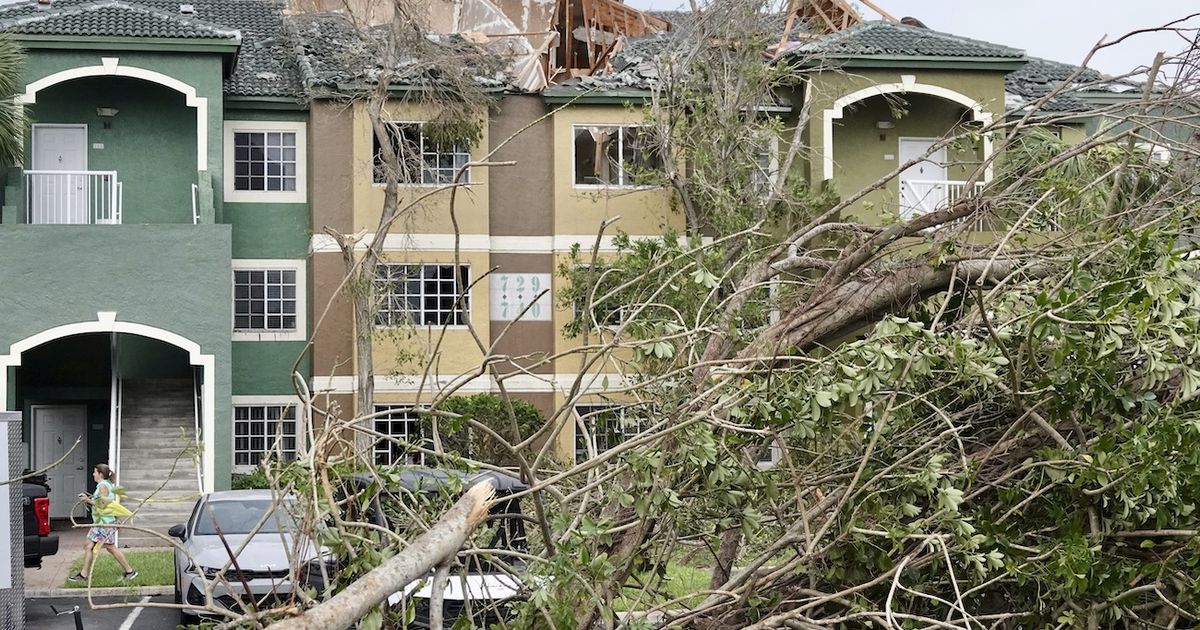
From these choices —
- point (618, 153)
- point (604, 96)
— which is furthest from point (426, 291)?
point (604, 96)

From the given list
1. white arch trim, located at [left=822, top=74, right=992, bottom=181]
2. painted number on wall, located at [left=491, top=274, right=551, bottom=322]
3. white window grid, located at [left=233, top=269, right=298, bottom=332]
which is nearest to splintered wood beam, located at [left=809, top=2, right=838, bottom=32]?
white arch trim, located at [left=822, top=74, right=992, bottom=181]

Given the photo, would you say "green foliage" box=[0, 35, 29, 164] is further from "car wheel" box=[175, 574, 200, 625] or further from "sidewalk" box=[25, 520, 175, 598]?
"car wheel" box=[175, 574, 200, 625]

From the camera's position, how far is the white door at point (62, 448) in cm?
2577

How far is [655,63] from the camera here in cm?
2408

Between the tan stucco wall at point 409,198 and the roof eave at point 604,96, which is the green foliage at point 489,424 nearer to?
the tan stucco wall at point 409,198

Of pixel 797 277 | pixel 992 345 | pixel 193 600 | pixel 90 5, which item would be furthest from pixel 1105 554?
pixel 90 5

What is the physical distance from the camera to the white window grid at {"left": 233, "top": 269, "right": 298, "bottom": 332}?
86.1 ft

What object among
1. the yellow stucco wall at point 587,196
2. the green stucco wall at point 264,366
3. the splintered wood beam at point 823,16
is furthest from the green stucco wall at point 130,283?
the splintered wood beam at point 823,16

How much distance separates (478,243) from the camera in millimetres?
25812

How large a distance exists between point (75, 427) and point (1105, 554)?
76.4ft

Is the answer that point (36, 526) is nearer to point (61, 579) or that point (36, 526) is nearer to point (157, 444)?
point (61, 579)

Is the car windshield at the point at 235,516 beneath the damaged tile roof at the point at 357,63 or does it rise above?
beneath

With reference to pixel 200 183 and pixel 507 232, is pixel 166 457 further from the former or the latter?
pixel 507 232

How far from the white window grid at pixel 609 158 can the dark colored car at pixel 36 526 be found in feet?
39.5
